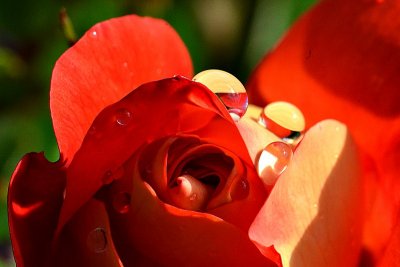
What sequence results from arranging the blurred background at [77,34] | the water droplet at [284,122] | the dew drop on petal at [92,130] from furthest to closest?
the blurred background at [77,34], the water droplet at [284,122], the dew drop on petal at [92,130]

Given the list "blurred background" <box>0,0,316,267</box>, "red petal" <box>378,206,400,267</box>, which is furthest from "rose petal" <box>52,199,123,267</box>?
"blurred background" <box>0,0,316,267</box>

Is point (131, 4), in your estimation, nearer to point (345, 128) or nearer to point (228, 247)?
point (345, 128)

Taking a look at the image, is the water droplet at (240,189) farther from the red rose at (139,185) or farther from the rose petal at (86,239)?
the rose petal at (86,239)

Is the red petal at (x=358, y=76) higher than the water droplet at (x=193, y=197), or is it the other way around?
the red petal at (x=358, y=76)

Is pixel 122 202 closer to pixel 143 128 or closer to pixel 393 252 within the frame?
pixel 143 128

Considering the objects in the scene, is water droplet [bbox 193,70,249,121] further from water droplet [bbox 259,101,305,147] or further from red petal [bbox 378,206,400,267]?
red petal [bbox 378,206,400,267]

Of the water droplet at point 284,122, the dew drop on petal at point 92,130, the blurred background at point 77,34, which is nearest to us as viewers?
the dew drop on petal at point 92,130

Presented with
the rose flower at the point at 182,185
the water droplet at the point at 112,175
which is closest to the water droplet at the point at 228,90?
the rose flower at the point at 182,185
